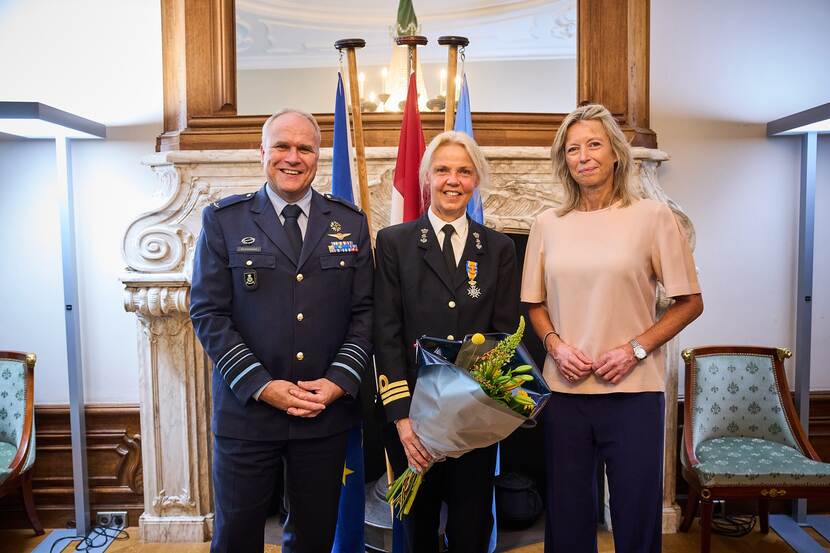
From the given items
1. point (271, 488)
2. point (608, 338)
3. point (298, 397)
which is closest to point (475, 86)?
point (608, 338)

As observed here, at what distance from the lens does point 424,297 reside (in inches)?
71.6

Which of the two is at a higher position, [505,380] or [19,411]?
[505,380]

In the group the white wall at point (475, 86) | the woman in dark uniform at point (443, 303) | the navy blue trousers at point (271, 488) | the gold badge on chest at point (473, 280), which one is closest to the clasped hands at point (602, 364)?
the woman in dark uniform at point (443, 303)

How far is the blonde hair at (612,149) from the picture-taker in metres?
1.83

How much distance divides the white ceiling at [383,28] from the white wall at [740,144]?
59 cm

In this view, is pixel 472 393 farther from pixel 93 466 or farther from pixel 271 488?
pixel 93 466

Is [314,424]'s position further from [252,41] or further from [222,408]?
[252,41]

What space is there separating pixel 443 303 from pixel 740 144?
2133mm

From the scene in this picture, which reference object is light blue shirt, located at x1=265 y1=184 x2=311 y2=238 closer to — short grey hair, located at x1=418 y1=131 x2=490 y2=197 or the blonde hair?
short grey hair, located at x1=418 y1=131 x2=490 y2=197

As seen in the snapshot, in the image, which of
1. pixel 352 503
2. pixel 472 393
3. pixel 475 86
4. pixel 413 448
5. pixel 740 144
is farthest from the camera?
pixel 475 86

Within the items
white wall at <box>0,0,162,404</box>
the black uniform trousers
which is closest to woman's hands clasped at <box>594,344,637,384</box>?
the black uniform trousers

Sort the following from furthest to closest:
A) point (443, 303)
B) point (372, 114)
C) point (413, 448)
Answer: point (372, 114) < point (443, 303) < point (413, 448)

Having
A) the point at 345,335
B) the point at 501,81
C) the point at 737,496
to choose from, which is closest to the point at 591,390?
the point at 345,335

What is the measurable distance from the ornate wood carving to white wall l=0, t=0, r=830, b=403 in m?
0.12
